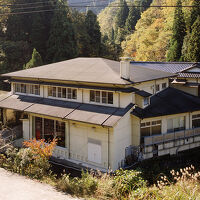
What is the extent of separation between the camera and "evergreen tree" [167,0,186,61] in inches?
1953

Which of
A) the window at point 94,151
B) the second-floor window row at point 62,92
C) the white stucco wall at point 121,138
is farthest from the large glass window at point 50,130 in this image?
the white stucco wall at point 121,138

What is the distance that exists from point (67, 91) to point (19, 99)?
491 centimetres

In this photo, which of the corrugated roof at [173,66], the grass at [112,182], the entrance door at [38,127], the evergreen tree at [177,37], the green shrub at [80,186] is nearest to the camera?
the grass at [112,182]

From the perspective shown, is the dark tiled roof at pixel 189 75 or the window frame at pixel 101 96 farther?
the dark tiled roof at pixel 189 75

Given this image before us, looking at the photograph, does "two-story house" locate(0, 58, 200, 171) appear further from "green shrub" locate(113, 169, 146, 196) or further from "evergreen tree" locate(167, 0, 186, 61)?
"evergreen tree" locate(167, 0, 186, 61)

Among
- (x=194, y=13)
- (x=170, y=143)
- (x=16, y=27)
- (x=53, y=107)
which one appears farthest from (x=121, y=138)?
(x=16, y=27)

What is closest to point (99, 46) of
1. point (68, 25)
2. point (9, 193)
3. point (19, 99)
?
point (68, 25)

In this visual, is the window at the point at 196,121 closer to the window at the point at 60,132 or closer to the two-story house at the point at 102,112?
the two-story house at the point at 102,112

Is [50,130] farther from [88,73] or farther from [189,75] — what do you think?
[189,75]

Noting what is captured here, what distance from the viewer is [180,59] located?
48.1 meters

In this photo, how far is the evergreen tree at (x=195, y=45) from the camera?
43781 millimetres

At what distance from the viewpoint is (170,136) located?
18.9 meters

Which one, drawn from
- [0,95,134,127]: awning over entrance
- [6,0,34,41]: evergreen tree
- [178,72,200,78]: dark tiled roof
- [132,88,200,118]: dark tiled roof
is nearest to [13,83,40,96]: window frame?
[0,95,134,127]: awning over entrance

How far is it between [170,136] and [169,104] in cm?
272
